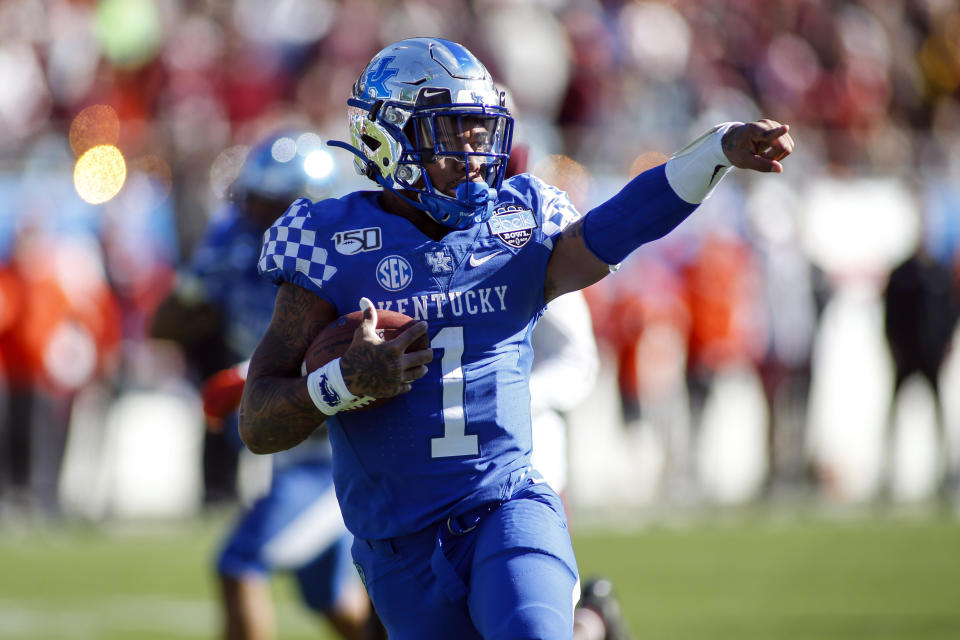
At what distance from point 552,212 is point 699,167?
43cm

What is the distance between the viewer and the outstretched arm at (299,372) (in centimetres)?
331

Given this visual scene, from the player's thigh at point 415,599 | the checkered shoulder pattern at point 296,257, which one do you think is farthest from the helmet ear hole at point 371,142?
the player's thigh at point 415,599

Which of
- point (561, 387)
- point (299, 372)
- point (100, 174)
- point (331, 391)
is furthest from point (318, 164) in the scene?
point (100, 174)

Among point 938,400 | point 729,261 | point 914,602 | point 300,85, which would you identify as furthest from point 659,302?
point 914,602

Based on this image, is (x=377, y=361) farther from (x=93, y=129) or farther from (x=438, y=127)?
(x=93, y=129)

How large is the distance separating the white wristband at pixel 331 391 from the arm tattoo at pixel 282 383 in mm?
46

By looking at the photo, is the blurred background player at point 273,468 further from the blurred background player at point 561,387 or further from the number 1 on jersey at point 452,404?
the number 1 on jersey at point 452,404

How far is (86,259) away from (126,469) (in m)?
1.64

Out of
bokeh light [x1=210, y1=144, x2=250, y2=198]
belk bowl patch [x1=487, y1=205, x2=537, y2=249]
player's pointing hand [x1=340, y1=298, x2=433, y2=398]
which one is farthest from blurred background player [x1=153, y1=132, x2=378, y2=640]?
player's pointing hand [x1=340, y1=298, x2=433, y2=398]

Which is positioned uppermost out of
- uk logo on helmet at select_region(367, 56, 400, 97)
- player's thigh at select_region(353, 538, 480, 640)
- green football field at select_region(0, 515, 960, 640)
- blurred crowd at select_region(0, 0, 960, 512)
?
uk logo on helmet at select_region(367, 56, 400, 97)

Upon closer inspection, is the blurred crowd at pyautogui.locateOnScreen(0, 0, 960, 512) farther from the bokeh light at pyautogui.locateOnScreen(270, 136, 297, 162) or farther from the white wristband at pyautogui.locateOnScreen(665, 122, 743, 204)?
the white wristband at pyautogui.locateOnScreen(665, 122, 743, 204)

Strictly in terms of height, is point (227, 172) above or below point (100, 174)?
above

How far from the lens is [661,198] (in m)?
3.48

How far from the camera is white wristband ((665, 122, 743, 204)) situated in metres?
3.42
